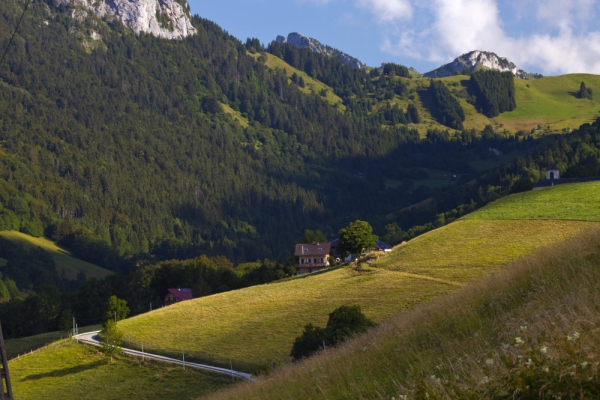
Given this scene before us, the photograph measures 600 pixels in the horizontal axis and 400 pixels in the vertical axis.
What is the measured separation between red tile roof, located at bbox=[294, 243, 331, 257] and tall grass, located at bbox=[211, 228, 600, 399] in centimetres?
12129

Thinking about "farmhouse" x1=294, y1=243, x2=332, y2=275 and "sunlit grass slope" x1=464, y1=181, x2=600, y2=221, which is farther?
"farmhouse" x1=294, y1=243, x2=332, y2=275

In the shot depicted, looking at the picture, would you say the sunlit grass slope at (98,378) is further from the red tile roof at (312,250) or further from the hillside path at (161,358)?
the red tile roof at (312,250)

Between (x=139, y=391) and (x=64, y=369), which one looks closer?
(x=139, y=391)

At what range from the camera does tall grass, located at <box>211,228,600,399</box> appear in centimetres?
1003

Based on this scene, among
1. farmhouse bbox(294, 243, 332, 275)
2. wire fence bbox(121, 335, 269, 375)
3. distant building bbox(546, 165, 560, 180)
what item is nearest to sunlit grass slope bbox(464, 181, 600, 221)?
wire fence bbox(121, 335, 269, 375)

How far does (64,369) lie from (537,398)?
59.2 m

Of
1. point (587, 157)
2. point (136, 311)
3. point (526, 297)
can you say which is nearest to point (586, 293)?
point (526, 297)

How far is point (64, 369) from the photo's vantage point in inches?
2469

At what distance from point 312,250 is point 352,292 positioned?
259 ft

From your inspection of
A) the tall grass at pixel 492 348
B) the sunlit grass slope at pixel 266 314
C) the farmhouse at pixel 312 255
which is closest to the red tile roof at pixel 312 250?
the farmhouse at pixel 312 255

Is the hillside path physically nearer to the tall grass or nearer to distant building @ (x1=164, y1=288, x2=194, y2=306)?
the tall grass

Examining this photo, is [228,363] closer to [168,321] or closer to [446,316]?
[168,321]

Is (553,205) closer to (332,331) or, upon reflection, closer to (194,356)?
(332,331)

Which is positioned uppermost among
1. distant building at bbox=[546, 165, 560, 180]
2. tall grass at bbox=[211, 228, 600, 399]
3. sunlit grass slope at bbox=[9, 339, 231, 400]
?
distant building at bbox=[546, 165, 560, 180]
